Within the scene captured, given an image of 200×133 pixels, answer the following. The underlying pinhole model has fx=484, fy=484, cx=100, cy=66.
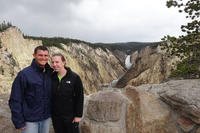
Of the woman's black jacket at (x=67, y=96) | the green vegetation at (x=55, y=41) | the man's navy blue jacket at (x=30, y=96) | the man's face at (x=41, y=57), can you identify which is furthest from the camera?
the green vegetation at (x=55, y=41)

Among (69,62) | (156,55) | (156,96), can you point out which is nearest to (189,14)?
(156,96)

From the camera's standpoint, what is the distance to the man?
5.69 m

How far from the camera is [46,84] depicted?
5.93 metres

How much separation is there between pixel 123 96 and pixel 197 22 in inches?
186

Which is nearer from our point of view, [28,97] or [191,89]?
[28,97]

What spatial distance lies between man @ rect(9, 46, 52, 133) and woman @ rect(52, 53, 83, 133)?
0.12 metres

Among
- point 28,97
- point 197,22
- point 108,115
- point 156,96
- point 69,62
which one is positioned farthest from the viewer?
point 69,62

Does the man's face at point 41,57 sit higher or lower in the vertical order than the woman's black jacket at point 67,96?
higher

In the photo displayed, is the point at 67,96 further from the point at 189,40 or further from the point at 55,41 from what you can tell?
the point at 55,41

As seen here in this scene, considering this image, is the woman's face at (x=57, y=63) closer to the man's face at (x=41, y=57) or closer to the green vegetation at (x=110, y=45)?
the man's face at (x=41, y=57)

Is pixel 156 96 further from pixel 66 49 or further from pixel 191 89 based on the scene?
pixel 66 49

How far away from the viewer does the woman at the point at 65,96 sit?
603 centimetres

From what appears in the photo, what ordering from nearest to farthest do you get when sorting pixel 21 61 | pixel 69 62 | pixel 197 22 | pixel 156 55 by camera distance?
pixel 197 22, pixel 156 55, pixel 21 61, pixel 69 62

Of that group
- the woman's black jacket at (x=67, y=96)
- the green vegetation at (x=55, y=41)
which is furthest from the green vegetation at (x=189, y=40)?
the green vegetation at (x=55, y=41)
